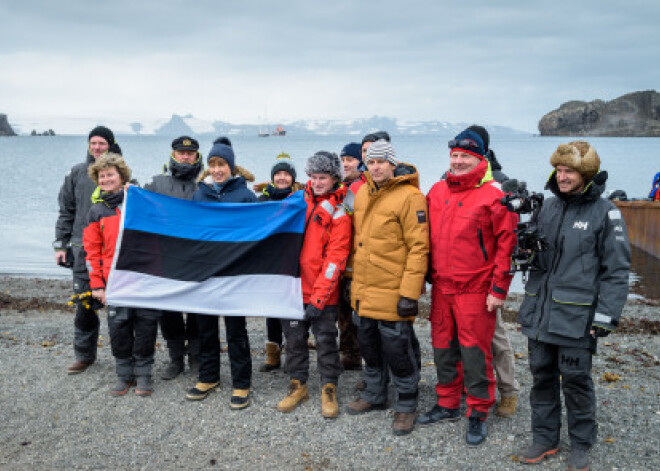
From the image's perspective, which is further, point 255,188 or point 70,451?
point 255,188

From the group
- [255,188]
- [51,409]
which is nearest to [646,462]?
[255,188]

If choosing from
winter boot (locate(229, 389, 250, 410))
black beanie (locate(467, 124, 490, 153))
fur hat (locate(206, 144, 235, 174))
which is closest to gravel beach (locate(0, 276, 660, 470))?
winter boot (locate(229, 389, 250, 410))

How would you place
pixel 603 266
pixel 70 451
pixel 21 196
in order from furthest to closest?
pixel 21 196
pixel 70 451
pixel 603 266

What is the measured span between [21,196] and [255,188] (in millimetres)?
43917

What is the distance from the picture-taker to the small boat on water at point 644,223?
65.6 ft

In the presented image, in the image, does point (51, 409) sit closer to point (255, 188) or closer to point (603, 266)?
point (255, 188)

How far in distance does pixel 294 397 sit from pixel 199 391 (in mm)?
1148

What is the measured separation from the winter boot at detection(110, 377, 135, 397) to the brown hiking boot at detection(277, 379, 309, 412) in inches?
75.8

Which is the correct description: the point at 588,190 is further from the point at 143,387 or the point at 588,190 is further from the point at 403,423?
the point at 143,387

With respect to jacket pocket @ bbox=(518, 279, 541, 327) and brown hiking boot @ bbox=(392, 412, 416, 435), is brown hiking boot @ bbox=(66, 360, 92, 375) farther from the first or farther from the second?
jacket pocket @ bbox=(518, 279, 541, 327)

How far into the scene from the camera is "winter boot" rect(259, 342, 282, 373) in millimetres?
7402

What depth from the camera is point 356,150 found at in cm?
714

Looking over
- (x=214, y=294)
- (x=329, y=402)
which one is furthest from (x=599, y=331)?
(x=214, y=294)

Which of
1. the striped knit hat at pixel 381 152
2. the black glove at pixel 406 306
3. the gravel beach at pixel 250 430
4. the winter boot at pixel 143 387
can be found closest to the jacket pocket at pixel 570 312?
the black glove at pixel 406 306
